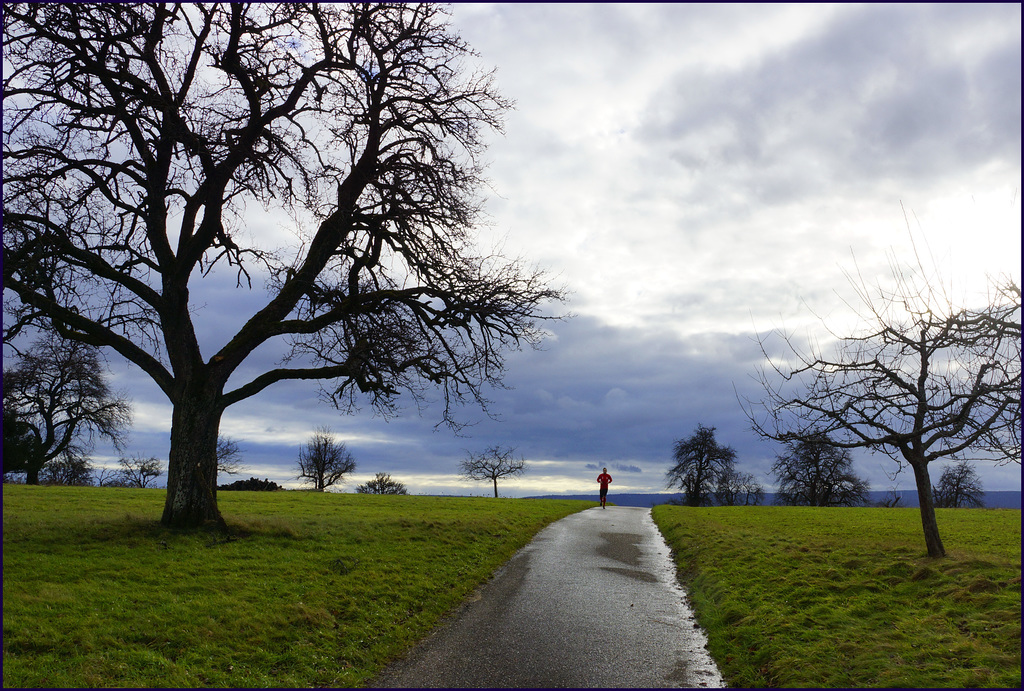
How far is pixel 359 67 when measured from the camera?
17.6 m

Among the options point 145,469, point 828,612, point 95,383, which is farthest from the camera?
point 145,469

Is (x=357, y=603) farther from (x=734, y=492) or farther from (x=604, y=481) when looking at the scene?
(x=734, y=492)

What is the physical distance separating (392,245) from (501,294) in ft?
13.4

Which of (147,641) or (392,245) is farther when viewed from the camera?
(392,245)

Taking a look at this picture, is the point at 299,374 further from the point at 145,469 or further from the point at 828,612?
the point at 145,469

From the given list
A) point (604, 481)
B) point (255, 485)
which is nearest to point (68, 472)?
point (255, 485)

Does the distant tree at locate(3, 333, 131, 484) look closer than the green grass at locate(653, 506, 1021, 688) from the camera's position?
No

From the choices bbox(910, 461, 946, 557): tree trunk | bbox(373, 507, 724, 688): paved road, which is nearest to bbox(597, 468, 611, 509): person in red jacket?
bbox(373, 507, 724, 688): paved road

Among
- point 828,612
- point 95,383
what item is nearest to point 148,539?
point 828,612

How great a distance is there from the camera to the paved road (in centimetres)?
803

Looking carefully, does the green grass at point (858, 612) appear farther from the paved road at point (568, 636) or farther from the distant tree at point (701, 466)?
the distant tree at point (701, 466)

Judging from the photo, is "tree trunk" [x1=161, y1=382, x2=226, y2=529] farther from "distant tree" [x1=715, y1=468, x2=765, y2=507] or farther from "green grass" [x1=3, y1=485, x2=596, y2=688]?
"distant tree" [x1=715, y1=468, x2=765, y2=507]

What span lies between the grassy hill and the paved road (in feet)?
1.75

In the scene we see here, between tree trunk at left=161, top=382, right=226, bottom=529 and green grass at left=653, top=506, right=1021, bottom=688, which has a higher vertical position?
tree trunk at left=161, top=382, right=226, bottom=529
